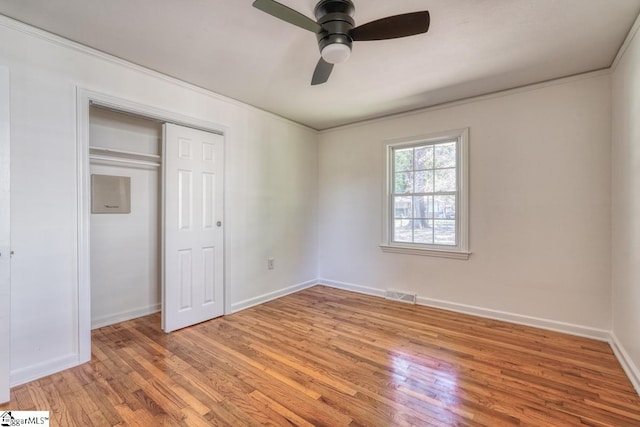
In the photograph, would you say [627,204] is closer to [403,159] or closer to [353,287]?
[403,159]

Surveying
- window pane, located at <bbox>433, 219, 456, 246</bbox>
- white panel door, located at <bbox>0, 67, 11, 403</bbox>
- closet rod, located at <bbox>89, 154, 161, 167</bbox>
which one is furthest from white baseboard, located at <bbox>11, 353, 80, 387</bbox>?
window pane, located at <bbox>433, 219, 456, 246</bbox>

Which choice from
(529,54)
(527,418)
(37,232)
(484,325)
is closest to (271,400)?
(527,418)

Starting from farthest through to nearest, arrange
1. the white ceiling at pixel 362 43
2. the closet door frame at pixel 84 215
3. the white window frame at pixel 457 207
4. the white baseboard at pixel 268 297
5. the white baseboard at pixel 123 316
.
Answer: the white baseboard at pixel 268 297 < the white window frame at pixel 457 207 < the white baseboard at pixel 123 316 < the closet door frame at pixel 84 215 < the white ceiling at pixel 362 43

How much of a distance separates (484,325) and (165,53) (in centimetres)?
407

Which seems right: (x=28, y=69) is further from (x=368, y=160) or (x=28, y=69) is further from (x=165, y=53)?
(x=368, y=160)

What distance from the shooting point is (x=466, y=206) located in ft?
11.5

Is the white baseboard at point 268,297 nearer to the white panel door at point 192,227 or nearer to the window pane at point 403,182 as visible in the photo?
the white panel door at point 192,227

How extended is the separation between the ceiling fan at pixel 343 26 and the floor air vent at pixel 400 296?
9.99ft

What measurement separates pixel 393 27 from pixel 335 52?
1.25ft

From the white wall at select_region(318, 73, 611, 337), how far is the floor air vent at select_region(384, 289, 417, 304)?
2.8 inches

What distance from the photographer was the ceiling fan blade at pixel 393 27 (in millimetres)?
1705

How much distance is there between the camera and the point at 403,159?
4086mm

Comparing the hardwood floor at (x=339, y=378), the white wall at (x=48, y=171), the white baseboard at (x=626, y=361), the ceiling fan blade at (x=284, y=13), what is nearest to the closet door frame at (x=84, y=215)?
the white wall at (x=48, y=171)

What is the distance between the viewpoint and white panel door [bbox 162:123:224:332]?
301cm
